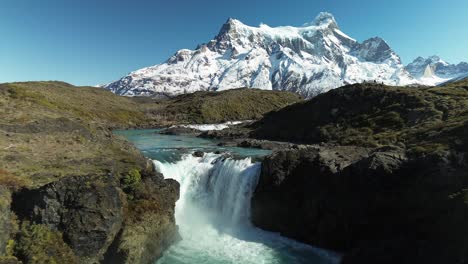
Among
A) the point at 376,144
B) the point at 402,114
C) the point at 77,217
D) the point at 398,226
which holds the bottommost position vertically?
the point at 77,217

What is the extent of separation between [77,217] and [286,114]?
3450 inches

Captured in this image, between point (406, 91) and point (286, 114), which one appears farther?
point (286, 114)

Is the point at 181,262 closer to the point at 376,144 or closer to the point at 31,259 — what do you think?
the point at 31,259

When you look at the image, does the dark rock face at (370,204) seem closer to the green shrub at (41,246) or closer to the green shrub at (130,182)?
the green shrub at (130,182)

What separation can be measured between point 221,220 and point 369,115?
5655 centimetres

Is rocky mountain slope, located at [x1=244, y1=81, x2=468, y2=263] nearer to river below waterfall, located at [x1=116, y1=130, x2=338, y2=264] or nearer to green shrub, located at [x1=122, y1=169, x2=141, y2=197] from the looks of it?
river below waterfall, located at [x1=116, y1=130, x2=338, y2=264]

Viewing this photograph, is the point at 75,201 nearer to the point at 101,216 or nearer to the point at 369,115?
the point at 101,216

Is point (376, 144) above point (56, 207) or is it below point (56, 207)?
above

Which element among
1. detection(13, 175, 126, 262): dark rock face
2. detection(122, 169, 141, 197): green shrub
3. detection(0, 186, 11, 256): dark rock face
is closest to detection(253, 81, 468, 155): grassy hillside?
detection(122, 169, 141, 197): green shrub

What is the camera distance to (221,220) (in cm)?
4425

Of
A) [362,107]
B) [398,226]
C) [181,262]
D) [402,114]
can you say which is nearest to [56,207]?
[181,262]

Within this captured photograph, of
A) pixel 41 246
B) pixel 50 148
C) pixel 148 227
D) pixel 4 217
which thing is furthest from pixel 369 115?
pixel 4 217

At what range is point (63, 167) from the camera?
107 ft

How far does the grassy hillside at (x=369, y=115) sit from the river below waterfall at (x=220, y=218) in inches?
1129
